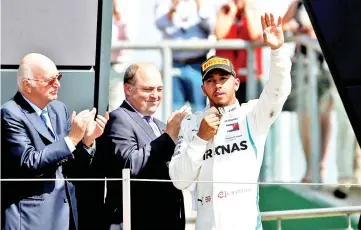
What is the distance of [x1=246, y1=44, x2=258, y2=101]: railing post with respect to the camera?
5.95 m

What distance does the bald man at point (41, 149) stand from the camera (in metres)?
4.54

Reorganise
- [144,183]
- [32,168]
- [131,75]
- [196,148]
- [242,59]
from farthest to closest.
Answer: [242,59]
[131,75]
[144,183]
[32,168]
[196,148]

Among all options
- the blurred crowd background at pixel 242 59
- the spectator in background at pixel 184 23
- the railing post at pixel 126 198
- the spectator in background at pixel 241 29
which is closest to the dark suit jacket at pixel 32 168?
the railing post at pixel 126 198

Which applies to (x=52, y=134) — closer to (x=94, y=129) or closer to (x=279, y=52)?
(x=94, y=129)

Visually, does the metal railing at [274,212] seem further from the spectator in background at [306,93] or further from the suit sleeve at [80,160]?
the spectator in background at [306,93]

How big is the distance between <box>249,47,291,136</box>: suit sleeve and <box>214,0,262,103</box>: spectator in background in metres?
1.52

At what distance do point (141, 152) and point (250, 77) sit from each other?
1595 millimetres

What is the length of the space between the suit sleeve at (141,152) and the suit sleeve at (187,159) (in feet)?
0.40

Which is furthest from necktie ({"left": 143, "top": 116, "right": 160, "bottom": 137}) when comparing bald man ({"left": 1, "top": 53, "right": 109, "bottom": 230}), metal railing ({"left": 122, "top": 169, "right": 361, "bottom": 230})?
metal railing ({"left": 122, "top": 169, "right": 361, "bottom": 230})

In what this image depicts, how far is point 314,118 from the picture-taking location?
638 centimetres

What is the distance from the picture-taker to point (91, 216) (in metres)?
4.76

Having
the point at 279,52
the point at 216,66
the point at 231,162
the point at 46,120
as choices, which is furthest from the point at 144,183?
the point at 279,52

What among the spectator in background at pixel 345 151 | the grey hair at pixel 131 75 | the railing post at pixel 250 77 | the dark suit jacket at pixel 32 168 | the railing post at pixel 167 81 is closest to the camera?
the dark suit jacket at pixel 32 168

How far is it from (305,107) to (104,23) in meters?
2.02
